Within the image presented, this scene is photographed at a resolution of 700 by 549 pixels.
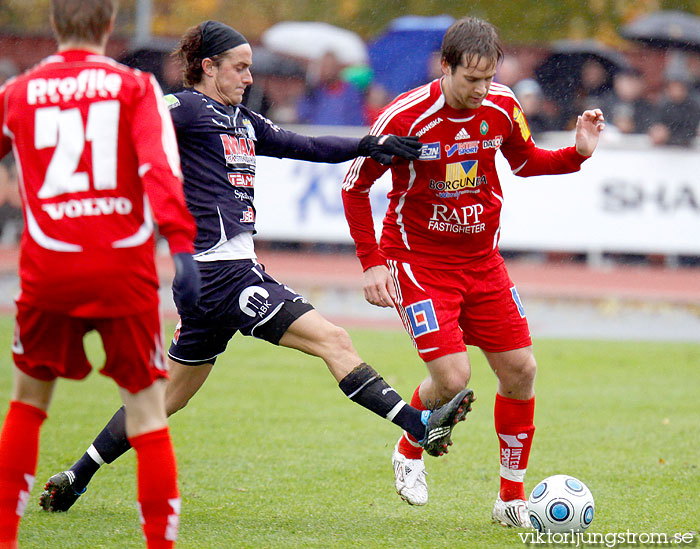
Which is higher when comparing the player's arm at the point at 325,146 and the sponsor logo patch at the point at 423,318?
the player's arm at the point at 325,146

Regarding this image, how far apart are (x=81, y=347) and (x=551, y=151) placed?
8.94ft

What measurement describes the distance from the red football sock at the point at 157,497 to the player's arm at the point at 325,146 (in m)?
1.91

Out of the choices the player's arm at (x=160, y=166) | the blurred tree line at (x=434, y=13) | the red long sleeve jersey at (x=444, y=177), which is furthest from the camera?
the blurred tree line at (x=434, y=13)

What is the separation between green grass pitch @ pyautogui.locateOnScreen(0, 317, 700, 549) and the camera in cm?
476

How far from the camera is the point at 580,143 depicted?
5195 millimetres

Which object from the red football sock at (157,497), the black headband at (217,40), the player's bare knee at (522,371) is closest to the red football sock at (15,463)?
the red football sock at (157,497)

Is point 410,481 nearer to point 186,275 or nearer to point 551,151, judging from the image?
point 551,151

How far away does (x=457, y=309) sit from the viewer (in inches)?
200

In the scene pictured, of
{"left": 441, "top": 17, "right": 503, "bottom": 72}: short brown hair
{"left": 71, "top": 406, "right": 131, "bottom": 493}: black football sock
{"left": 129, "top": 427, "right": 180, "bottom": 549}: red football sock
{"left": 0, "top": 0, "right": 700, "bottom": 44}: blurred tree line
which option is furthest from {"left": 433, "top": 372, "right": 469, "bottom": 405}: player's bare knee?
{"left": 0, "top": 0, "right": 700, "bottom": 44}: blurred tree line

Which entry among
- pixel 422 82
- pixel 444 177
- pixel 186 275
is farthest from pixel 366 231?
pixel 422 82

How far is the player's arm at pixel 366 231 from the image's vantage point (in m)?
5.08

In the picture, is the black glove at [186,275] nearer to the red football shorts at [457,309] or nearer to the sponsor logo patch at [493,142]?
the red football shorts at [457,309]

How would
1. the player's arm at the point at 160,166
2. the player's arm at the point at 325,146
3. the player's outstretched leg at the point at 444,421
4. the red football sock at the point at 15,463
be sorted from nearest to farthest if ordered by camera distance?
the player's arm at the point at 160,166 < the red football sock at the point at 15,463 < the player's outstretched leg at the point at 444,421 < the player's arm at the point at 325,146

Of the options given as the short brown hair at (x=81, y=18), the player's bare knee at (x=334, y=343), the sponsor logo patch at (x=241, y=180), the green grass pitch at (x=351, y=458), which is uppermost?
the short brown hair at (x=81, y=18)
